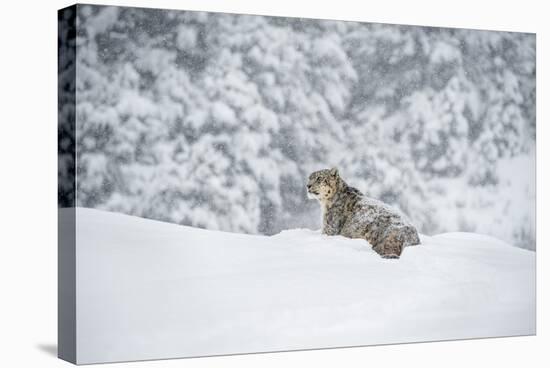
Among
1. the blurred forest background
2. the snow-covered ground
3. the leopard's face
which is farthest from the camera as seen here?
the leopard's face

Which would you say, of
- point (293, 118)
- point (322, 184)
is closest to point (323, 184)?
point (322, 184)

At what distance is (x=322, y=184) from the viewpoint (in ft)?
29.3

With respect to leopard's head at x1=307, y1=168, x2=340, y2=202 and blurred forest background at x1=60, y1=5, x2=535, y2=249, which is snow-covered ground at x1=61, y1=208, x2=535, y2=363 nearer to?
blurred forest background at x1=60, y1=5, x2=535, y2=249

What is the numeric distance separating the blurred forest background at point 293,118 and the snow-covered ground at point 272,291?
0.60ft

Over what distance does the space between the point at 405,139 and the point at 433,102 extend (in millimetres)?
447

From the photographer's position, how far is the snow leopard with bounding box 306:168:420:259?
9000 mm

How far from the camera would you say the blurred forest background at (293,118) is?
820 centimetres

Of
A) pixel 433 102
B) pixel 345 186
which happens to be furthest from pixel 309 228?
pixel 433 102

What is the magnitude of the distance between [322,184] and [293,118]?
1.96 ft

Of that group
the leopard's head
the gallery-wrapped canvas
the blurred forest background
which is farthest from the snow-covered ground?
the leopard's head

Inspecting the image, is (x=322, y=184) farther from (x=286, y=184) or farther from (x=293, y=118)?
(x=293, y=118)

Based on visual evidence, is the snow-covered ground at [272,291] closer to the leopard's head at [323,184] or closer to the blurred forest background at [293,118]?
the blurred forest background at [293,118]

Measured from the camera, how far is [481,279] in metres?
9.53

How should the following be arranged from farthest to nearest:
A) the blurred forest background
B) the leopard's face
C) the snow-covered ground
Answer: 1. the leopard's face
2. the blurred forest background
3. the snow-covered ground
